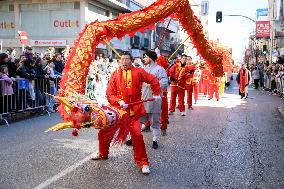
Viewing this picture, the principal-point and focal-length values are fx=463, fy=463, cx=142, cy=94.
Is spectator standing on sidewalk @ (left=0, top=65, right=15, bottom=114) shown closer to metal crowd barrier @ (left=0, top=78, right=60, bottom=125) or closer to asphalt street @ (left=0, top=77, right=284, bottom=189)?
metal crowd barrier @ (left=0, top=78, right=60, bottom=125)

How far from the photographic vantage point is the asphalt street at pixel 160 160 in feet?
20.4

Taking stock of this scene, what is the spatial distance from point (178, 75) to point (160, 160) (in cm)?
638

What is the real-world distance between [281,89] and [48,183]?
20.6 m

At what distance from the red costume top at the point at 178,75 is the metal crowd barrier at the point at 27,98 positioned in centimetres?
374

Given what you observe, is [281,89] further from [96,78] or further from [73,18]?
[73,18]

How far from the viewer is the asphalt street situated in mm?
6207

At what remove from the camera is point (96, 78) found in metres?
20.5

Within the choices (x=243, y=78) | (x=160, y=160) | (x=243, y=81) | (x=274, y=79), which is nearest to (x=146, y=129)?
(x=160, y=160)

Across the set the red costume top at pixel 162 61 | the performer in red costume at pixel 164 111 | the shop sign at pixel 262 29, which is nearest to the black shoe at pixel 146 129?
the performer in red costume at pixel 164 111

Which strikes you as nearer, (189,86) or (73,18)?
(189,86)

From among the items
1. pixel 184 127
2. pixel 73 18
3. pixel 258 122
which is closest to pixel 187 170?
pixel 184 127

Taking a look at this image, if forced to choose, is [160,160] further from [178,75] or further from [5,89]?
[178,75]

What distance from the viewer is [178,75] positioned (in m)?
13.7

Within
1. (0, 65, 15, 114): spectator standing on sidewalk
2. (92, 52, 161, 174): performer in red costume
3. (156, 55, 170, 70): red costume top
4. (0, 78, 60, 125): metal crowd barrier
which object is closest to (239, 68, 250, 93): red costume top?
(0, 78, 60, 125): metal crowd barrier
